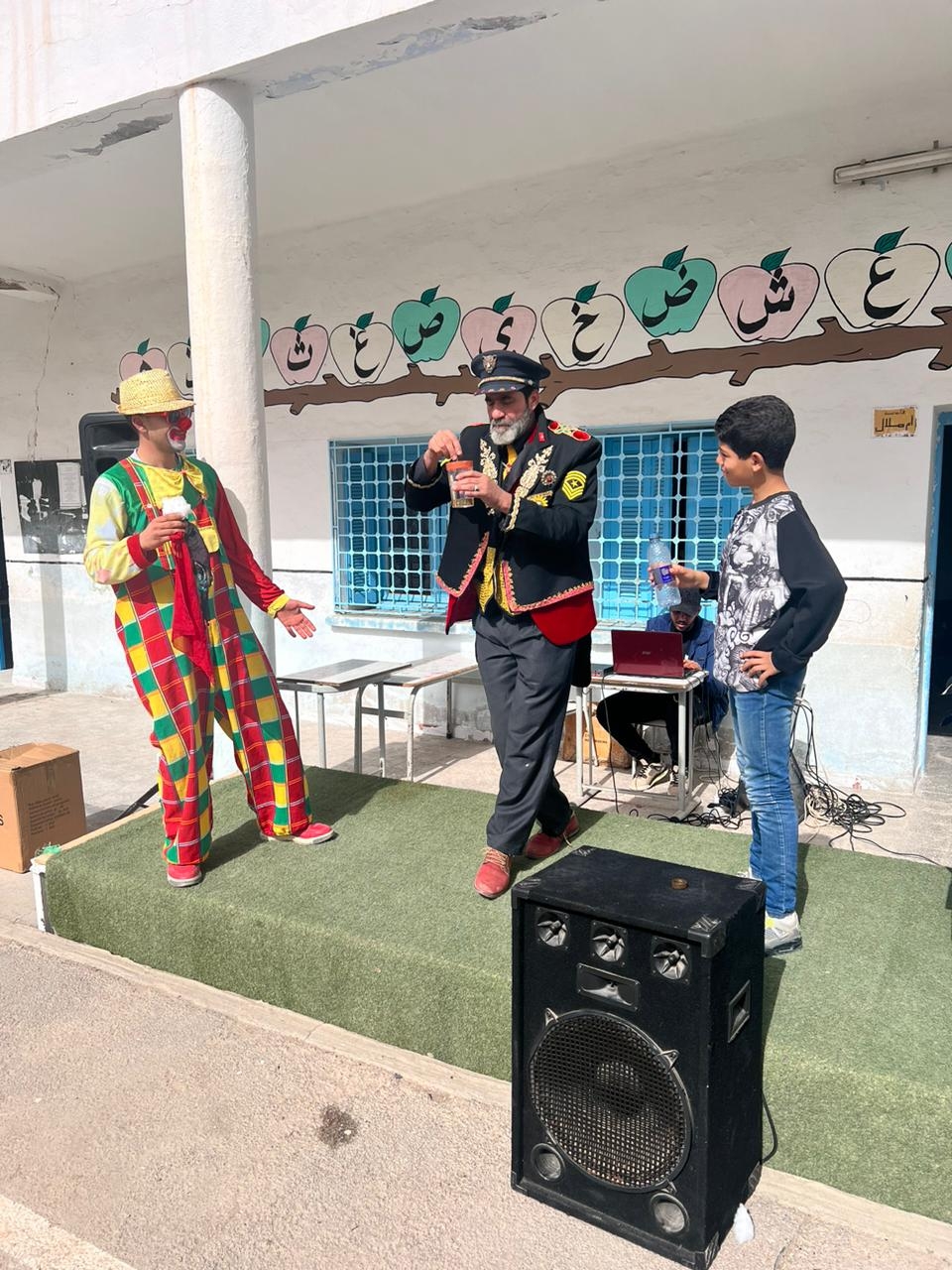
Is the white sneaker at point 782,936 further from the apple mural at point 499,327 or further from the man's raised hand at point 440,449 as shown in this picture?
the apple mural at point 499,327

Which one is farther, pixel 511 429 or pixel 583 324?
pixel 583 324

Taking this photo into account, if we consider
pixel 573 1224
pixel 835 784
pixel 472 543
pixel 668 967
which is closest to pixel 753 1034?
pixel 668 967

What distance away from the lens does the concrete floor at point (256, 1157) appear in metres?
1.93

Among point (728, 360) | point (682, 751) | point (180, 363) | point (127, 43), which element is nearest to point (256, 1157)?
point (682, 751)

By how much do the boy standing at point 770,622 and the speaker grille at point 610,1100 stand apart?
2.91 ft

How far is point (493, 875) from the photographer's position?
2.99 metres

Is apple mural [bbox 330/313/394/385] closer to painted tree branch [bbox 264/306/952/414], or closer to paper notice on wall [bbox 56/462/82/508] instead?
painted tree branch [bbox 264/306/952/414]

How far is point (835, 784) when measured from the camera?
206 inches

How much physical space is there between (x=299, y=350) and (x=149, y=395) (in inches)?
160

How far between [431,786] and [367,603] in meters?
3.02

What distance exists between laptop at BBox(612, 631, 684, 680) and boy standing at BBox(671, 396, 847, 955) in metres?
1.89

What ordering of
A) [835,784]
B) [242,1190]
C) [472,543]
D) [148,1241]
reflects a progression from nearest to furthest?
[148,1241], [242,1190], [472,543], [835,784]

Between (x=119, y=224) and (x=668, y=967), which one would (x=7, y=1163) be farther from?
(x=119, y=224)

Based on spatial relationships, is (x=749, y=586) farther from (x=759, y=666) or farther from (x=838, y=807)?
(x=838, y=807)
